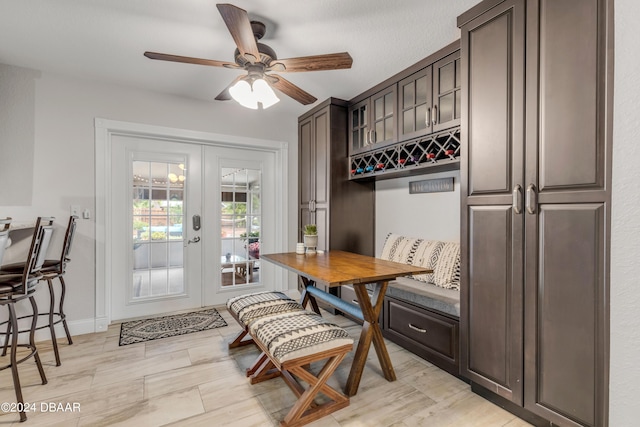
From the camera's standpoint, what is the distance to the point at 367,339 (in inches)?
80.0

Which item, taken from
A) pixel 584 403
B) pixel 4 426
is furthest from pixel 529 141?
pixel 4 426

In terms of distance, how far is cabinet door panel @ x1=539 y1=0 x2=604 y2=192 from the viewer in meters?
1.43

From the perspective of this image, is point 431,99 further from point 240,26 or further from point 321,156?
point 240,26

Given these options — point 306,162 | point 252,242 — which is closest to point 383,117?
point 306,162

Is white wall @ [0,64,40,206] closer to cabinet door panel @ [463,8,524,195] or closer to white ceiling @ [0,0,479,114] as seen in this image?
white ceiling @ [0,0,479,114]

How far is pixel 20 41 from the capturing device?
2322 mm

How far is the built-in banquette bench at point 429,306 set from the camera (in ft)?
7.22

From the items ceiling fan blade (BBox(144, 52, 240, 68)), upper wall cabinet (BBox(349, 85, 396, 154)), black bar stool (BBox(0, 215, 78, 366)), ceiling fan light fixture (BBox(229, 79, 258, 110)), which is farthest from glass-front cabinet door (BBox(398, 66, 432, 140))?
black bar stool (BBox(0, 215, 78, 366))

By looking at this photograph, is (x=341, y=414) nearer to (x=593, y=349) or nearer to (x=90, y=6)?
(x=593, y=349)

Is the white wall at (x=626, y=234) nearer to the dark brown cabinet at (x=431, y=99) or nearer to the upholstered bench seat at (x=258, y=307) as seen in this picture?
the dark brown cabinet at (x=431, y=99)

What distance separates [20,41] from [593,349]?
422 centimetres

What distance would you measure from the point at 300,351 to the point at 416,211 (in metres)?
2.02

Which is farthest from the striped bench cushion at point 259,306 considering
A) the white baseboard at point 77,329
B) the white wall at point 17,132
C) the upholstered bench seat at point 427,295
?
the white wall at point 17,132

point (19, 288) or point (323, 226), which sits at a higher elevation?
point (323, 226)
